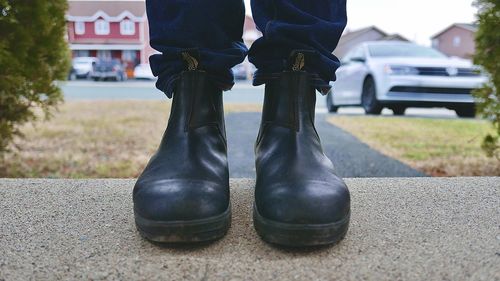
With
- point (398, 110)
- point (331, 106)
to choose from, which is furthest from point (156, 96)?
point (398, 110)

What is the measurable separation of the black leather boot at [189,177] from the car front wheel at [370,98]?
16.4 feet

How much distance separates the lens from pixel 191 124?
0.92 m

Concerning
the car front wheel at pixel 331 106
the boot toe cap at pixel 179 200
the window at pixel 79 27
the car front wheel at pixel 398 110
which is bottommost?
the car front wheel at pixel 331 106

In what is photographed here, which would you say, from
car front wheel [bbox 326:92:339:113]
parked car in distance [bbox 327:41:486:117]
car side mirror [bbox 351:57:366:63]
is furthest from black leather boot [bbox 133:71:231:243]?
car front wheel [bbox 326:92:339:113]

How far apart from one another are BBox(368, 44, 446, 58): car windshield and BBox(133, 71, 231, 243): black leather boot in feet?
17.3

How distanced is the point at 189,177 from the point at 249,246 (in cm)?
17

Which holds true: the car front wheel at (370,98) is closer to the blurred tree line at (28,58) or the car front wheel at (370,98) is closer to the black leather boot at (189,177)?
the blurred tree line at (28,58)

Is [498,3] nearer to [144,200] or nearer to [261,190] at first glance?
[261,190]

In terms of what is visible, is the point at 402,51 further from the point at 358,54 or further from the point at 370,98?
the point at 358,54

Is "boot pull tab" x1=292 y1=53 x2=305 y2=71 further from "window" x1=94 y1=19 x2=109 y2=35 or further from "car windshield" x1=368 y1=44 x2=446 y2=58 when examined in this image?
"car windshield" x1=368 y1=44 x2=446 y2=58

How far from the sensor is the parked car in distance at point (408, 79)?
4.98 m

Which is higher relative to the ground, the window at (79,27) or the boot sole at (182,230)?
the window at (79,27)

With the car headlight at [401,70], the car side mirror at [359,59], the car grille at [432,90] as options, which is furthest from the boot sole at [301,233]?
the car side mirror at [359,59]

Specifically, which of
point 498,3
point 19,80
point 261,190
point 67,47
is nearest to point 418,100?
point 498,3
